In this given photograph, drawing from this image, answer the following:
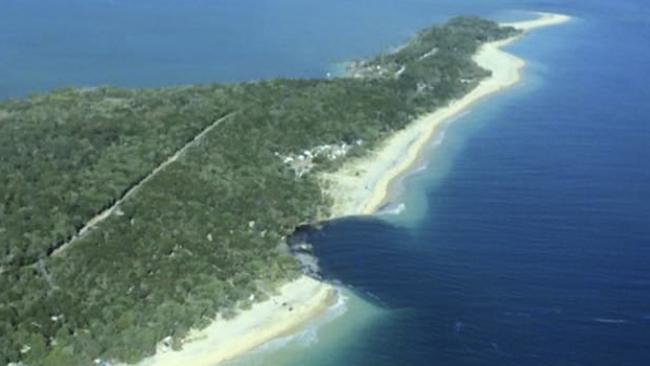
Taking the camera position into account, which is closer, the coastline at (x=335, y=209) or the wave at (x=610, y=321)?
the coastline at (x=335, y=209)

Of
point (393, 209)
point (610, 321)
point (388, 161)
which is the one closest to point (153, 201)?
point (393, 209)

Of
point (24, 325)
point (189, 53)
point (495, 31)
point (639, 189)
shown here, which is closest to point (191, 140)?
point (24, 325)

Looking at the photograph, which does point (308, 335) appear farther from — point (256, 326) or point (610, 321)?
point (610, 321)

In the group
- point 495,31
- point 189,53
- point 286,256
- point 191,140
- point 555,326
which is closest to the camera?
point 555,326

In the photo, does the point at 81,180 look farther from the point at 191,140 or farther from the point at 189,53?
the point at 189,53

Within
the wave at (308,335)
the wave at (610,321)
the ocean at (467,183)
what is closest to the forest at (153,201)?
the wave at (308,335)

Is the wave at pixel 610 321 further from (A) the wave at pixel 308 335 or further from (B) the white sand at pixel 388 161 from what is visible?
(B) the white sand at pixel 388 161
